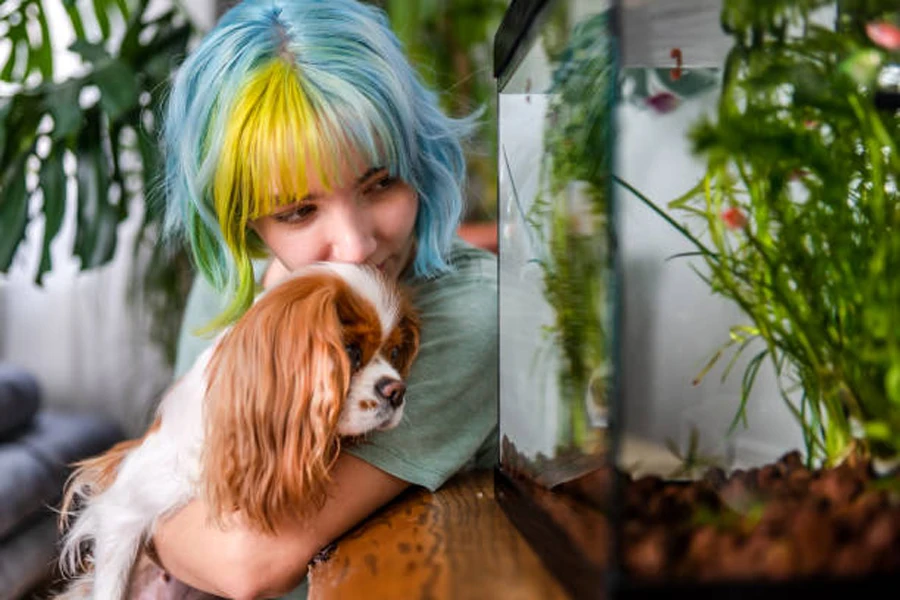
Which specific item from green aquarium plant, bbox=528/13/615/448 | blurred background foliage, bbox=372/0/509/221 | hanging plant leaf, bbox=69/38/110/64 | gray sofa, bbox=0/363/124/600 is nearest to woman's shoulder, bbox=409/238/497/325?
green aquarium plant, bbox=528/13/615/448

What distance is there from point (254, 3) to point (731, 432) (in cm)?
74

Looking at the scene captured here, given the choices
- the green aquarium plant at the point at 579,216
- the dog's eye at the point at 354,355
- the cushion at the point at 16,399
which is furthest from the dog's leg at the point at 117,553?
the cushion at the point at 16,399

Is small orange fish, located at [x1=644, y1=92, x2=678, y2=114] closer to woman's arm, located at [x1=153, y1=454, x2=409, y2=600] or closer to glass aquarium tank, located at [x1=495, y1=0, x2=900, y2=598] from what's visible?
glass aquarium tank, located at [x1=495, y1=0, x2=900, y2=598]

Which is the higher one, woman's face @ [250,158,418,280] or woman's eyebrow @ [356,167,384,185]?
woman's eyebrow @ [356,167,384,185]

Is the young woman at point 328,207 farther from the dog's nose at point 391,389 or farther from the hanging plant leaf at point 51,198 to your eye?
the hanging plant leaf at point 51,198

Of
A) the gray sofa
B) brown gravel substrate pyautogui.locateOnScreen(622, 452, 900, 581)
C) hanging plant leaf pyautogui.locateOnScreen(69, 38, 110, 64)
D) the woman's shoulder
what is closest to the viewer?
brown gravel substrate pyautogui.locateOnScreen(622, 452, 900, 581)

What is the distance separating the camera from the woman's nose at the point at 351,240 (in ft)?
3.43

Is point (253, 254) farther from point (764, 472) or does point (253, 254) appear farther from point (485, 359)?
point (764, 472)

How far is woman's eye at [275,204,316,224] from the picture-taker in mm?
1063

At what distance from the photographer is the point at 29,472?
86.6 inches

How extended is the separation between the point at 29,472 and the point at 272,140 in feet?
5.13

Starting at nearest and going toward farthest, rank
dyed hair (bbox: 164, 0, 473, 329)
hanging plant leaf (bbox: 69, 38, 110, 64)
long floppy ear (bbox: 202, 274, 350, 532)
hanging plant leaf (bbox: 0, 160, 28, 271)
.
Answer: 1. long floppy ear (bbox: 202, 274, 350, 532)
2. dyed hair (bbox: 164, 0, 473, 329)
3. hanging plant leaf (bbox: 0, 160, 28, 271)
4. hanging plant leaf (bbox: 69, 38, 110, 64)

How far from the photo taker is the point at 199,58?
1.09 metres

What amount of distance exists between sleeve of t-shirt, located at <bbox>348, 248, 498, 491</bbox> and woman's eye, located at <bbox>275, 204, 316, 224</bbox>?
173mm
